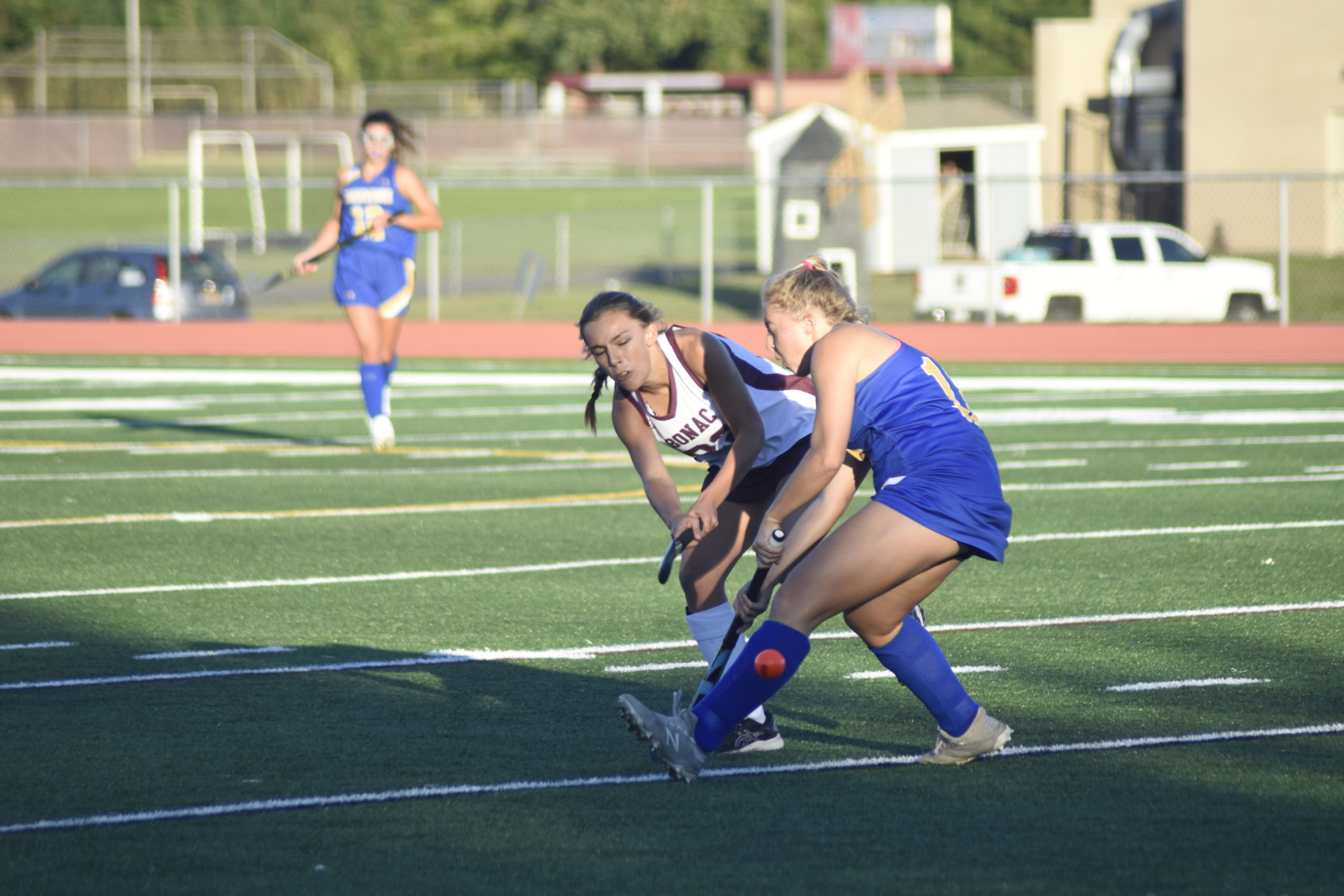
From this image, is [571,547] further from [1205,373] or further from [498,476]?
[1205,373]

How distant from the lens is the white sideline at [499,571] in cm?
734

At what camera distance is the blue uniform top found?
11609 millimetres

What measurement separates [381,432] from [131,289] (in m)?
12.0

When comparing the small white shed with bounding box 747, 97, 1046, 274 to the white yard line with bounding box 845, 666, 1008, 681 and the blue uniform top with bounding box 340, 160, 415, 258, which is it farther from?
the white yard line with bounding box 845, 666, 1008, 681

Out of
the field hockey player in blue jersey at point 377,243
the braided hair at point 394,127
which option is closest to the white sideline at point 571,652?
the field hockey player in blue jersey at point 377,243

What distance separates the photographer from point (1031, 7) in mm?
64188

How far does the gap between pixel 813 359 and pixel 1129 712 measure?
1.83 m

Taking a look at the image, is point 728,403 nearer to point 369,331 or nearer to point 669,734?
point 669,734

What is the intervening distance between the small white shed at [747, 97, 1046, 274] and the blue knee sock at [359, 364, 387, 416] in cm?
2056

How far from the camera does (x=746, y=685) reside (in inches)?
178

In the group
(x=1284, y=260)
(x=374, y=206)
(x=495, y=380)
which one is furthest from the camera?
(x=1284, y=260)

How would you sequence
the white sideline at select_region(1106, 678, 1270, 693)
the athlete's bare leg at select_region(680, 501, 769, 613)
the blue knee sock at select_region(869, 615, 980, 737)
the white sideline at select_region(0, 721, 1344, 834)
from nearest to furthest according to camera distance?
the white sideline at select_region(0, 721, 1344, 834) → the blue knee sock at select_region(869, 615, 980, 737) → the athlete's bare leg at select_region(680, 501, 769, 613) → the white sideline at select_region(1106, 678, 1270, 693)

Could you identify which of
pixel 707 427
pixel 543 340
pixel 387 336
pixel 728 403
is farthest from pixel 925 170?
pixel 728 403

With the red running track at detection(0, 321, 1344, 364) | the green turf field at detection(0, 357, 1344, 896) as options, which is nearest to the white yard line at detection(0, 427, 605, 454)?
the green turf field at detection(0, 357, 1344, 896)
